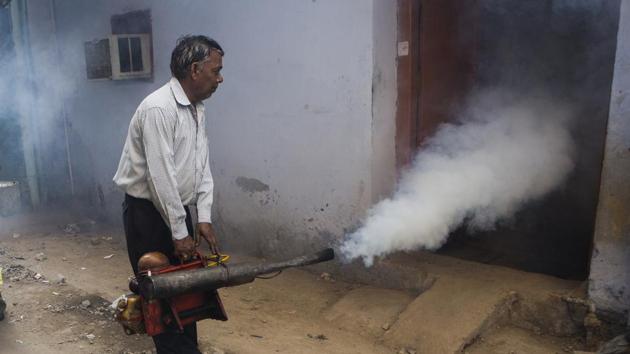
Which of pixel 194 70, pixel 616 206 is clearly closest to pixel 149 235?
pixel 194 70

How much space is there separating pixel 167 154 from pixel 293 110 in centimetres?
259

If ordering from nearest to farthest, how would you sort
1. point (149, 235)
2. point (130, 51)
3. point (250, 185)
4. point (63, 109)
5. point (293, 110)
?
1. point (149, 235)
2. point (293, 110)
3. point (250, 185)
4. point (130, 51)
5. point (63, 109)

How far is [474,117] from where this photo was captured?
18.8ft

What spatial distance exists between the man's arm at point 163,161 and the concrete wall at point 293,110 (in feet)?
7.49


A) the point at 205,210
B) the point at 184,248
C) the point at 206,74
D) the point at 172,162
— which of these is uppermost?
the point at 206,74

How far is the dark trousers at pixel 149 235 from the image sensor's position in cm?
340

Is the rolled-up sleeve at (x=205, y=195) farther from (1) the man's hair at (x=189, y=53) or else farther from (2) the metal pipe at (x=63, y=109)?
(2) the metal pipe at (x=63, y=109)

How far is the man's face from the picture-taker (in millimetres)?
3305

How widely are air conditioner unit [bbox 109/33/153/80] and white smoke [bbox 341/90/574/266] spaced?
385cm

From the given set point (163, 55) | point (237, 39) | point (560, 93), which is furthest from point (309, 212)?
point (560, 93)

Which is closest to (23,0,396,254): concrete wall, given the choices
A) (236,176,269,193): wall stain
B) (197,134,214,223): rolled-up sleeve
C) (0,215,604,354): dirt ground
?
(236,176,269,193): wall stain

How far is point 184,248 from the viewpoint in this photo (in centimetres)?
330

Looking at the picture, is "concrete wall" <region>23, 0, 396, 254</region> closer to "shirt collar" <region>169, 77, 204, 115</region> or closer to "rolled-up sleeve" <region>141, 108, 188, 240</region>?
"shirt collar" <region>169, 77, 204, 115</region>

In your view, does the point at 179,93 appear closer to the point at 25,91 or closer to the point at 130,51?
the point at 130,51
